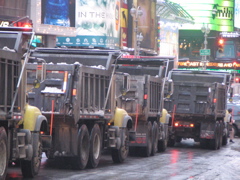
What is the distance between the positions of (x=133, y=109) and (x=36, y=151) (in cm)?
767

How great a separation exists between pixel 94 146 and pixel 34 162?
129 inches

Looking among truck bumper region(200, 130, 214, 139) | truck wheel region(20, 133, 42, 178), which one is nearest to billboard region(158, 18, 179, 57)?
truck bumper region(200, 130, 214, 139)

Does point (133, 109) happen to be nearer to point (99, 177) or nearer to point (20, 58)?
point (99, 177)

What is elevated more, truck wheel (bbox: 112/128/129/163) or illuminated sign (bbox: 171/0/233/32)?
illuminated sign (bbox: 171/0/233/32)

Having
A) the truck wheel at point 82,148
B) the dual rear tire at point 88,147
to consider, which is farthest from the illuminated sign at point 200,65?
the truck wheel at point 82,148

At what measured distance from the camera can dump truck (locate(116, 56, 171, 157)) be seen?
22172 millimetres

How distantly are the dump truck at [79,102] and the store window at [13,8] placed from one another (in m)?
21.8

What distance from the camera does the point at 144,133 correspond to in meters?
22.8

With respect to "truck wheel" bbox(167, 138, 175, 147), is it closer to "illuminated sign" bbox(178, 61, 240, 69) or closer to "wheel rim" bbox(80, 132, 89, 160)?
"wheel rim" bbox(80, 132, 89, 160)

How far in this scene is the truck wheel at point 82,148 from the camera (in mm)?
16795

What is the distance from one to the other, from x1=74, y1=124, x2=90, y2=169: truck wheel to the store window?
2387cm

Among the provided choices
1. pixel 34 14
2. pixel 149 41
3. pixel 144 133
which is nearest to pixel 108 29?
pixel 149 41

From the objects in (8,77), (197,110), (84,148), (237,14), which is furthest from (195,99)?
(237,14)

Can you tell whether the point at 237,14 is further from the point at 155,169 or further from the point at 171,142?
the point at 155,169
